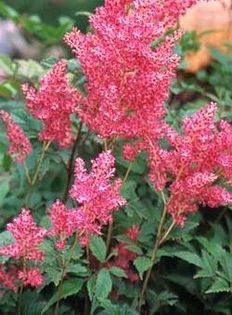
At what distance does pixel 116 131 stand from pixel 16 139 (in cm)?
36

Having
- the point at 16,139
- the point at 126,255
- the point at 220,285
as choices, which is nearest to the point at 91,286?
the point at 126,255

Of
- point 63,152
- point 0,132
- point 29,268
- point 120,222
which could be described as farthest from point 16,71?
point 29,268

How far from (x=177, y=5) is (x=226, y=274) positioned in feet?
2.74

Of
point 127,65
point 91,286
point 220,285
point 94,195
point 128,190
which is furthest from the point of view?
point 128,190

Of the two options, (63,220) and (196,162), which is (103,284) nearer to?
(63,220)

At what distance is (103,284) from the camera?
2.15m

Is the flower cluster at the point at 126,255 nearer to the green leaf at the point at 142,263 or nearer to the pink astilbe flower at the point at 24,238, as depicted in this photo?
the green leaf at the point at 142,263

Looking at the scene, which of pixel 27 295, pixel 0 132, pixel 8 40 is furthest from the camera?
pixel 8 40

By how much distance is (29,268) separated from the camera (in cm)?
222

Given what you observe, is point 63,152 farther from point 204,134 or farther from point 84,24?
point 84,24

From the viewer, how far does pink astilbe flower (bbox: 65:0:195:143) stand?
2.05m

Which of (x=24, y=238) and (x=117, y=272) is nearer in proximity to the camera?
(x=24, y=238)

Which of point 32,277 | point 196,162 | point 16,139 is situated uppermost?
point 16,139

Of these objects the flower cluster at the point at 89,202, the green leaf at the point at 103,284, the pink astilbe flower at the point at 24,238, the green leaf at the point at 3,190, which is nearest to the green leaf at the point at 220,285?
the green leaf at the point at 103,284
